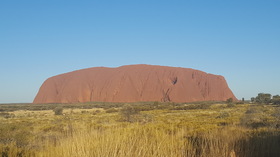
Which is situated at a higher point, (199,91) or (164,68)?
(164,68)

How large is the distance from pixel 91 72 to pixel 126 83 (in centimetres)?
1884

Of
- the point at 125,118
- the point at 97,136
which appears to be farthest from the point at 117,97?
the point at 97,136

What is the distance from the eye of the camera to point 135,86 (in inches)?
3861

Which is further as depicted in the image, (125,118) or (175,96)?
Result: (175,96)

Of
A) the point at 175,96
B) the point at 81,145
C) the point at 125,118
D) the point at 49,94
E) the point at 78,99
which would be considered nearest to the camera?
the point at 81,145

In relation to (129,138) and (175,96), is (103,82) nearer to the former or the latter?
(175,96)

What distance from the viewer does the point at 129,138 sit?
502 cm

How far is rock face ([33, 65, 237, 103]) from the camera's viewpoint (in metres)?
95.2

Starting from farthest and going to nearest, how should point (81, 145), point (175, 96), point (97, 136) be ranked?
point (175, 96) < point (97, 136) < point (81, 145)

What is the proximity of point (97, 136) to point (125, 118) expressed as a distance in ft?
61.7

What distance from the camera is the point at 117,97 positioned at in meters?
94.9

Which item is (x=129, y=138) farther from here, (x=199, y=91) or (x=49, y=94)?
(x=49, y=94)

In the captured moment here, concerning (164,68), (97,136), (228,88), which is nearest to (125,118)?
(97,136)

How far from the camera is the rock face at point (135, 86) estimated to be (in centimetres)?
9525
